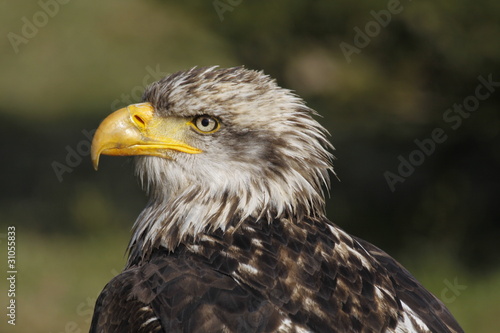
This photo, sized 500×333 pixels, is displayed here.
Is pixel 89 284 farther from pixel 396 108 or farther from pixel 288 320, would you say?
pixel 288 320

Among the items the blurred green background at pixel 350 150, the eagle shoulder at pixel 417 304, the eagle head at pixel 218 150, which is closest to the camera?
the eagle shoulder at pixel 417 304

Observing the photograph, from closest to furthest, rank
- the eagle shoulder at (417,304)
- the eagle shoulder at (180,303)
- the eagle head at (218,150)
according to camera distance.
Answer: the eagle shoulder at (180,303) → the eagle shoulder at (417,304) → the eagle head at (218,150)

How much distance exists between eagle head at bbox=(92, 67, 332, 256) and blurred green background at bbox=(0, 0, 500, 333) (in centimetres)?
576

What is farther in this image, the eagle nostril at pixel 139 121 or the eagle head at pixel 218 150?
the eagle nostril at pixel 139 121

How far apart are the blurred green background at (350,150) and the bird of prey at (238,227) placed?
578cm

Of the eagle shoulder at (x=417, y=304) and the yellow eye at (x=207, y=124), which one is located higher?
the yellow eye at (x=207, y=124)

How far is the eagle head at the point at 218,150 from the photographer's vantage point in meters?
5.31

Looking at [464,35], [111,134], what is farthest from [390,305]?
[464,35]

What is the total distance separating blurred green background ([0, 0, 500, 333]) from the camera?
11094 mm

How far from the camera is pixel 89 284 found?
11930 millimetres

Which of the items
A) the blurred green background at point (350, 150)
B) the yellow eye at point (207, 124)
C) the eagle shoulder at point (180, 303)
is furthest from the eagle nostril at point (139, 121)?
the blurred green background at point (350, 150)

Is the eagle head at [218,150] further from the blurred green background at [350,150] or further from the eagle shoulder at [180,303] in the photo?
the blurred green background at [350,150]

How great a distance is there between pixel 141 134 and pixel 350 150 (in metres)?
7.94

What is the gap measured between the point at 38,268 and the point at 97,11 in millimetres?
8558
